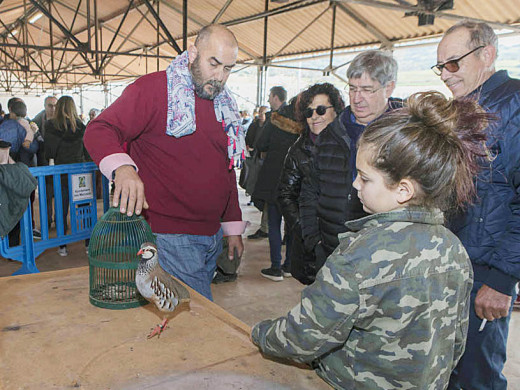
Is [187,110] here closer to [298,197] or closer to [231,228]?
[231,228]

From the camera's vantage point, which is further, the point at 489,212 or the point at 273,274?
the point at 273,274

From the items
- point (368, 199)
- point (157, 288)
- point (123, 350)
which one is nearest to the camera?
point (368, 199)

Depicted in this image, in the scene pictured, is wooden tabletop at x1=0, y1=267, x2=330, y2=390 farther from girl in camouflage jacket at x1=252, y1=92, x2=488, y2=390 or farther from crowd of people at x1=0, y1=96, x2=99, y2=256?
crowd of people at x1=0, y1=96, x2=99, y2=256

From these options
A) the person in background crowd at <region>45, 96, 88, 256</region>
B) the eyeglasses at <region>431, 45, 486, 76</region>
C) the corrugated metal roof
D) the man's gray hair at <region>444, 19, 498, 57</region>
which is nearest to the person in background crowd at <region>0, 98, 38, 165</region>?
the person in background crowd at <region>45, 96, 88, 256</region>

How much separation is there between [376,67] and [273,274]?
2.76 meters

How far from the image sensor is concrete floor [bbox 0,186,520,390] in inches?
127

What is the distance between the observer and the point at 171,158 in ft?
6.43

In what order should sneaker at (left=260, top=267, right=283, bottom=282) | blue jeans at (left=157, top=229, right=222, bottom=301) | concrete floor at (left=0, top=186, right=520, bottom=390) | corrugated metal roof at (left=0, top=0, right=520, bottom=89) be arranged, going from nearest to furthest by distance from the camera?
1. blue jeans at (left=157, top=229, right=222, bottom=301)
2. concrete floor at (left=0, top=186, right=520, bottom=390)
3. sneaker at (left=260, top=267, right=283, bottom=282)
4. corrugated metal roof at (left=0, top=0, right=520, bottom=89)

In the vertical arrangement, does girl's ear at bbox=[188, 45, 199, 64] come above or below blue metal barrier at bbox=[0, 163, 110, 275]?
above

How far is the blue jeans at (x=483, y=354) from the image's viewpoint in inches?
68.4

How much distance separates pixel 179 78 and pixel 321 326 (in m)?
1.42

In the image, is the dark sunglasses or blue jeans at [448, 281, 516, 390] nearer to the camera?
blue jeans at [448, 281, 516, 390]

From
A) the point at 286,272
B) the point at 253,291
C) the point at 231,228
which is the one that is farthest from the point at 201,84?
the point at 286,272

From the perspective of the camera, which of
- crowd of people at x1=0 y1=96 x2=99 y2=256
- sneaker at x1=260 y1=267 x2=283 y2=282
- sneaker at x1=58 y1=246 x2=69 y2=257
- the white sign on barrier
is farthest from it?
sneaker at x1=58 y1=246 x2=69 y2=257
